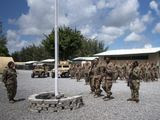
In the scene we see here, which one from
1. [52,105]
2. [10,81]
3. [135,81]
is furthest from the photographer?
[10,81]

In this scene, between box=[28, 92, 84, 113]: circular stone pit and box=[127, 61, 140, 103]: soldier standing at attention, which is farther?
box=[127, 61, 140, 103]: soldier standing at attention

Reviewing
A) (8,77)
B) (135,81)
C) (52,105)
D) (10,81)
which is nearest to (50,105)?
(52,105)

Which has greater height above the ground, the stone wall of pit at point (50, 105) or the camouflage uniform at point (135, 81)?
the camouflage uniform at point (135, 81)

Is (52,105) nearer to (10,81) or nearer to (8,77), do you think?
(10,81)

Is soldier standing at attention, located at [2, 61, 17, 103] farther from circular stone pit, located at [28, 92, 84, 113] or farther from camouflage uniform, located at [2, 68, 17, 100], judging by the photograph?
circular stone pit, located at [28, 92, 84, 113]

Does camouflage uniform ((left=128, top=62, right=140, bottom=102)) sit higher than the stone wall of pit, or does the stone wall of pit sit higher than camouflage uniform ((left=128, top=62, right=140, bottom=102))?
camouflage uniform ((left=128, top=62, right=140, bottom=102))

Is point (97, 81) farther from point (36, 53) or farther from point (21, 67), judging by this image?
point (36, 53)

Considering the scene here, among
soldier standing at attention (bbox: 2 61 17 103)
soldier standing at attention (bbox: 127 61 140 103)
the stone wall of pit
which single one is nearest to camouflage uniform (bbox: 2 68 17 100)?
soldier standing at attention (bbox: 2 61 17 103)

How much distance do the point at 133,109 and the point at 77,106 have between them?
2.15 meters

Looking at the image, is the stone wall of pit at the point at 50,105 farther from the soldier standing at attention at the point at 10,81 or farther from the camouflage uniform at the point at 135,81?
the camouflage uniform at the point at 135,81

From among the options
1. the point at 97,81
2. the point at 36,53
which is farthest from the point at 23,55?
the point at 97,81

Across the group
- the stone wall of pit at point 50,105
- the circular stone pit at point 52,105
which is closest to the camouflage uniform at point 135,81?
the circular stone pit at point 52,105

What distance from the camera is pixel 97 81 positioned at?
48.3 feet

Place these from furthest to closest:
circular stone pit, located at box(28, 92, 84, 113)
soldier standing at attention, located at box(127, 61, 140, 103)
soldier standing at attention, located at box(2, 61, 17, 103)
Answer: soldier standing at attention, located at box(2, 61, 17, 103), soldier standing at attention, located at box(127, 61, 140, 103), circular stone pit, located at box(28, 92, 84, 113)
